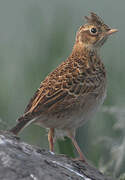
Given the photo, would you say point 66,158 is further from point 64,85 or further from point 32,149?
point 64,85

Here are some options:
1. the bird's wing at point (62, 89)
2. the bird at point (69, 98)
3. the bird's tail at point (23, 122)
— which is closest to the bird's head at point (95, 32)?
the bird at point (69, 98)

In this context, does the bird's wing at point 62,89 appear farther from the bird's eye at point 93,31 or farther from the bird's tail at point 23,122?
the bird's eye at point 93,31

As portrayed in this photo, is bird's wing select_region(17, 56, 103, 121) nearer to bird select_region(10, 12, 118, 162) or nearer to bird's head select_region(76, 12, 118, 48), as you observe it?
bird select_region(10, 12, 118, 162)

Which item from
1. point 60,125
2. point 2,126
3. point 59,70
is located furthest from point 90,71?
point 2,126

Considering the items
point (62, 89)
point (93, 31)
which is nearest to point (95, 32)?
point (93, 31)

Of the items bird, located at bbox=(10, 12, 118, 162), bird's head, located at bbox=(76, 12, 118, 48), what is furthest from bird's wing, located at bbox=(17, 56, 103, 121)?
bird's head, located at bbox=(76, 12, 118, 48)

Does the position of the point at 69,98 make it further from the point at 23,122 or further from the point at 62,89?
the point at 23,122
